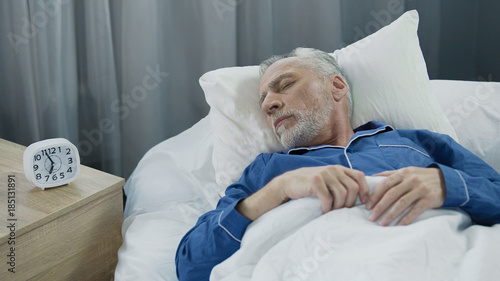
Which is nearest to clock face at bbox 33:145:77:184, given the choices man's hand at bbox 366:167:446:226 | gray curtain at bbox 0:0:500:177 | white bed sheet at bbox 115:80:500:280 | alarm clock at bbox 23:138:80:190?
alarm clock at bbox 23:138:80:190

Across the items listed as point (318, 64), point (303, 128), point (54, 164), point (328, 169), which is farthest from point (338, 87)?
point (54, 164)

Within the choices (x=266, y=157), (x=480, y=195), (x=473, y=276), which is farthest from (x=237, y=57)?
(x=473, y=276)

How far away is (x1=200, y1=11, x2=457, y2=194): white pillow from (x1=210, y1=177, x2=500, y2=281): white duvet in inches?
16.8

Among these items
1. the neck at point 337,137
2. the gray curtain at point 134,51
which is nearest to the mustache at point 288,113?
the neck at point 337,137

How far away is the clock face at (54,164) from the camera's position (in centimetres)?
134

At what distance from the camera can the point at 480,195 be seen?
115cm

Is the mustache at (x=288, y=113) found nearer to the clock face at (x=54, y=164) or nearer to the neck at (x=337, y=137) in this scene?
Result: the neck at (x=337, y=137)

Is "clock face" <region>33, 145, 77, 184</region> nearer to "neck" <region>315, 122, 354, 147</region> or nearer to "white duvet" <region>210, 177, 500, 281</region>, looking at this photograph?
"white duvet" <region>210, 177, 500, 281</region>

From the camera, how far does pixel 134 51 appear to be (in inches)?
78.7

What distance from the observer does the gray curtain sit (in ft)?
5.90

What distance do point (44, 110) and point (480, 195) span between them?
4.60ft

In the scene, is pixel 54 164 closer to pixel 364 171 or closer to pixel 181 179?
pixel 181 179

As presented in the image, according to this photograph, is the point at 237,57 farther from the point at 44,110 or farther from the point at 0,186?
the point at 0,186

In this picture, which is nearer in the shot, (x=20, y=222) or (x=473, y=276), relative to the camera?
(x=473, y=276)
